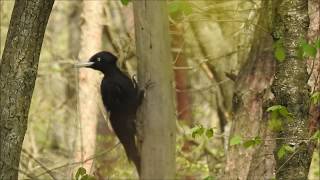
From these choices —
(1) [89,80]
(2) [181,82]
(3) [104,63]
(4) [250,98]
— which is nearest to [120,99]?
(3) [104,63]

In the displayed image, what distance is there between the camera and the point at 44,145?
15.3 m

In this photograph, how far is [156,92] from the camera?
4.80 meters

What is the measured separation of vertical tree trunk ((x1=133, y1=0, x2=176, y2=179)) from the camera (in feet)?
14.3

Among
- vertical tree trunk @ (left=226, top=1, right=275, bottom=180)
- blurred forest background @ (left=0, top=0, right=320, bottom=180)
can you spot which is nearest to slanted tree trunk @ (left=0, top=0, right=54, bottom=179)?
A: blurred forest background @ (left=0, top=0, right=320, bottom=180)

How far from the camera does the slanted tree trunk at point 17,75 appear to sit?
544 centimetres

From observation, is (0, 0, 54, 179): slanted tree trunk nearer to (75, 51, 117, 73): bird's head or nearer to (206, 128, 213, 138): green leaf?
(75, 51, 117, 73): bird's head

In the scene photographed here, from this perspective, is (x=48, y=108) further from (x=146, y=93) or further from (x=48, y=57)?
(x=146, y=93)

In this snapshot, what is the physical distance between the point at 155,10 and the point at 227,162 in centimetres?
419

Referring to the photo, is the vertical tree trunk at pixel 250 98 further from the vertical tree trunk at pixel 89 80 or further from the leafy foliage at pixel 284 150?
the vertical tree trunk at pixel 89 80

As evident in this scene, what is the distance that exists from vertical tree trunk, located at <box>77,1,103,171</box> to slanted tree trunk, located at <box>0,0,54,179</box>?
533cm

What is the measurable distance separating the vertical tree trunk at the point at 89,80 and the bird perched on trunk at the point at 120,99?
441cm

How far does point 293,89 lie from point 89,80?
18.2 ft

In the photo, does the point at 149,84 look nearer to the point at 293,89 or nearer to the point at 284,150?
the point at 284,150

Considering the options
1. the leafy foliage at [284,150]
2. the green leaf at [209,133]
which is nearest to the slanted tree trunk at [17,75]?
the green leaf at [209,133]
